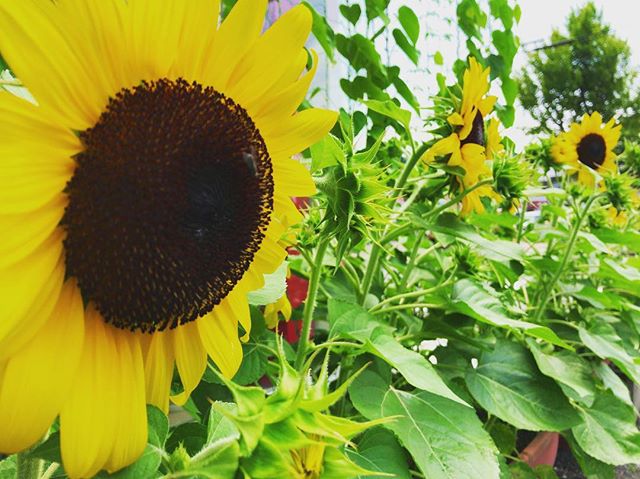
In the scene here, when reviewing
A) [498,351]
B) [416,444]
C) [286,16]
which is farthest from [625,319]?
[286,16]

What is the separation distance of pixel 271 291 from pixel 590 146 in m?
1.03

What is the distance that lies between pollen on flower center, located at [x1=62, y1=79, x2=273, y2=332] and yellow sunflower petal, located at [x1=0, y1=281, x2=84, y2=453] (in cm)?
2

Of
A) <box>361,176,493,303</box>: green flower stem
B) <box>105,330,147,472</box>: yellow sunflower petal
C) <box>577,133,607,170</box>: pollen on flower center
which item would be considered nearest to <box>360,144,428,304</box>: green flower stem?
<box>361,176,493,303</box>: green flower stem

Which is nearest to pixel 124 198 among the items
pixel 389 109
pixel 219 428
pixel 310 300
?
pixel 219 428

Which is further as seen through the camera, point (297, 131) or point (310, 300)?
point (310, 300)

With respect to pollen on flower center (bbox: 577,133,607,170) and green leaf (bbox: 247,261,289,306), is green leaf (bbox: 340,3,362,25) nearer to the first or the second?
green leaf (bbox: 247,261,289,306)

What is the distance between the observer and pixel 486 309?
60cm

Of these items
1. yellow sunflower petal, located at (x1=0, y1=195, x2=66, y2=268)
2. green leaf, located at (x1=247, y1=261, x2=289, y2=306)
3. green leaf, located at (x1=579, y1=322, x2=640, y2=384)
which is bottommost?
green leaf, located at (x1=579, y1=322, x2=640, y2=384)

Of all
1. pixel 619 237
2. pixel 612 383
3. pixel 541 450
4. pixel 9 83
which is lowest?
pixel 541 450

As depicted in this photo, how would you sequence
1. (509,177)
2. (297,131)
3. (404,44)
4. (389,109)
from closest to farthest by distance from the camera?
(297,131) → (389,109) → (509,177) → (404,44)

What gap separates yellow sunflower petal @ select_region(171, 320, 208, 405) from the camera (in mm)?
287

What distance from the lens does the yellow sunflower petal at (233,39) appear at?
0.87 feet

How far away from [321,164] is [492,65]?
0.55 m

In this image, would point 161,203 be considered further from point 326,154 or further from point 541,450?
point 541,450
